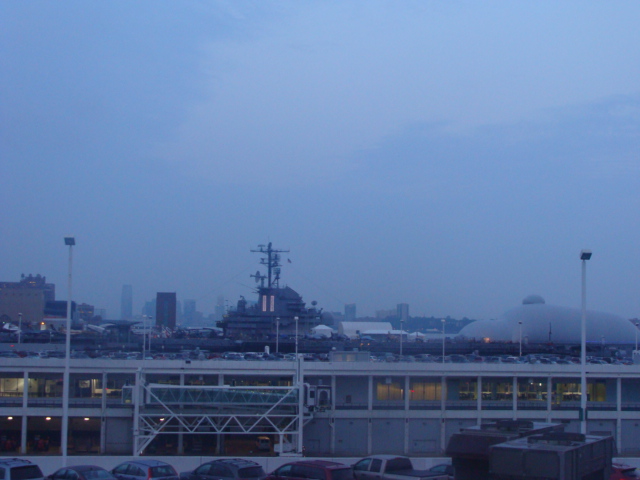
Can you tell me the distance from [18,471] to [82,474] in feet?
4.23

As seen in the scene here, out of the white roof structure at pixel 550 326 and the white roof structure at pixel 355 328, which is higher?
the white roof structure at pixel 550 326

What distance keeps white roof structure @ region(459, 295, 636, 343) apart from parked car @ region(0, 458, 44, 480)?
225 feet

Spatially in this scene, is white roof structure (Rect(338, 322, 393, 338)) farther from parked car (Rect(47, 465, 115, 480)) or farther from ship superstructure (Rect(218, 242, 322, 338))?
parked car (Rect(47, 465, 115, 480))

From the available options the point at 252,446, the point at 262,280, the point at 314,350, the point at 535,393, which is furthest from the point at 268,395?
the point at 262,280

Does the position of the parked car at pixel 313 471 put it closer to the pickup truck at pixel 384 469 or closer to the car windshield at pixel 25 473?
the pickup truck at pixel 384 469

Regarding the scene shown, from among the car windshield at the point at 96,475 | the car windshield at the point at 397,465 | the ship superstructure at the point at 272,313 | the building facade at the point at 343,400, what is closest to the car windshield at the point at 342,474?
the car windshield at the point at 397,465

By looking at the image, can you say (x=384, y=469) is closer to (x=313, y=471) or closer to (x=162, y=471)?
(x=313, y=471)

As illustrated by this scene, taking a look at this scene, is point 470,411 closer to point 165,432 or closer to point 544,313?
point 165,432

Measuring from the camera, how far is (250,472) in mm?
14602

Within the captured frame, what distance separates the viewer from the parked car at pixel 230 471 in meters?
14.5

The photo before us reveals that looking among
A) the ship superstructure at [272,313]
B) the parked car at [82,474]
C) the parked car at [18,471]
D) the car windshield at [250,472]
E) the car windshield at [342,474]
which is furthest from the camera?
the ship superstructure at [272,313]

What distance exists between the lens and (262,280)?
230ft

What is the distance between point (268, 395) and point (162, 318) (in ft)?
341

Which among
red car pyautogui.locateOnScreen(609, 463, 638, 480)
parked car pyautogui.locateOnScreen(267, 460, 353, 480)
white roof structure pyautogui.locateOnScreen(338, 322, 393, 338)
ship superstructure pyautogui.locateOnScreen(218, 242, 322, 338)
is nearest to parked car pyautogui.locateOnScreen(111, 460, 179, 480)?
parked car pyautogui.locateOnScreen(267, 460, 353, 480)
